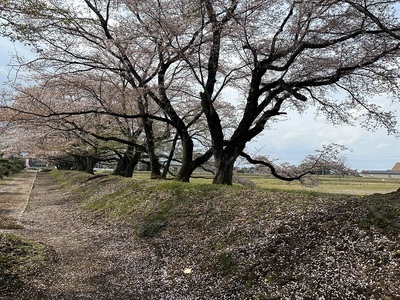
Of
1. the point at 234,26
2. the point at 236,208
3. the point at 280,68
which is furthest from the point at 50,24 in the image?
the point at 236,208

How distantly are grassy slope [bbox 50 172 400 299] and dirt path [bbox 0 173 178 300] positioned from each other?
55 cm

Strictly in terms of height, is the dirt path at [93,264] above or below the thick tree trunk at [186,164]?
below

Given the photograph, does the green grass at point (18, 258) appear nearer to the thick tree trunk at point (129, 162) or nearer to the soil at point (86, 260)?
the soil at point (86, 260)

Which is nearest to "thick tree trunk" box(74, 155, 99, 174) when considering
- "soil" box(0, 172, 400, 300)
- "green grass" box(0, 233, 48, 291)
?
Answer: "soil" box(0, 172, 400, 300)

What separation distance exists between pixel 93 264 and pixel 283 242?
368 centimetres

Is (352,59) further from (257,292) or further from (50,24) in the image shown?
(50,24)

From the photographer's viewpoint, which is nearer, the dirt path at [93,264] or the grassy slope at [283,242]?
the grassy slope at [283,242]

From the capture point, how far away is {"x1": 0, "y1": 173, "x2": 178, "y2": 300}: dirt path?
214 inches

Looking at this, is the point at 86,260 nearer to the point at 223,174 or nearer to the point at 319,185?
the point at 223,174

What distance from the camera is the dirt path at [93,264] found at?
5434 mm

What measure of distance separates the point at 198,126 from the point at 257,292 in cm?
1434

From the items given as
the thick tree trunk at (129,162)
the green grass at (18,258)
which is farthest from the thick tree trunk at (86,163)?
the green grass at (18,258)

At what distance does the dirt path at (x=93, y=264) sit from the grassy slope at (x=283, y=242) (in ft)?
1.79

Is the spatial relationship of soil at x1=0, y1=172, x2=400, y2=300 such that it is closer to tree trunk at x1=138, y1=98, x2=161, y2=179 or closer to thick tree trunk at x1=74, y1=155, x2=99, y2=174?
tree trunk at x1=138, y1=98, x2=161, y2=179
